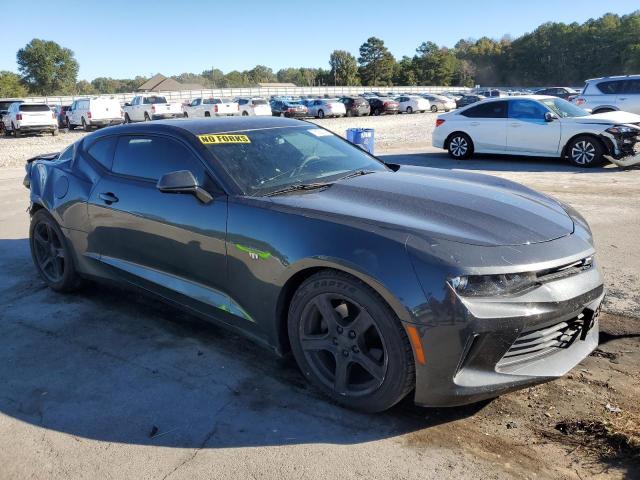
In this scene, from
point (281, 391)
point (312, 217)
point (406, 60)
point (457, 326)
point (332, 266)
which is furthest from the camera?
point (406, 60)

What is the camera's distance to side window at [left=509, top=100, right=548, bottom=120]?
1191 cm

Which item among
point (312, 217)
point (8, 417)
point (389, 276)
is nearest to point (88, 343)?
point (8, 417)

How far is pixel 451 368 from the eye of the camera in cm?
256

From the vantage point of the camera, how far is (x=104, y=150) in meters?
4.50

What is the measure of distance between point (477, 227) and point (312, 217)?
880 mm

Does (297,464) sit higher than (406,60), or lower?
lower

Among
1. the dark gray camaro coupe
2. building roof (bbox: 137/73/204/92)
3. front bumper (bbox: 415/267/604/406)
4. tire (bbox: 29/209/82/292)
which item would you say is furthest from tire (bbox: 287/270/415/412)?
building roof (bbox: 137/73/204/92)

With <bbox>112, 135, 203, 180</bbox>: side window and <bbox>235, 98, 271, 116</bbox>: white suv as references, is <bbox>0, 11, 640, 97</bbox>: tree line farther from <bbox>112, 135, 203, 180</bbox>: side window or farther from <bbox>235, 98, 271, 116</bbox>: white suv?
<bbox>112, 135, 203, 180</bbox>: side window

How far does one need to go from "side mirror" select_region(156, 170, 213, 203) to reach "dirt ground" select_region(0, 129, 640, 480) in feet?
3.55

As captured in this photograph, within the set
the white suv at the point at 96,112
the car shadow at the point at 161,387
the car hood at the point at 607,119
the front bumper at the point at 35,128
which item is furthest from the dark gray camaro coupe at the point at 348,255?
the white suv at the point at 96,112

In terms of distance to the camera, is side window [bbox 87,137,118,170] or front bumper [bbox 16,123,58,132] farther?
front bumper [bbox 16,123,58,132]

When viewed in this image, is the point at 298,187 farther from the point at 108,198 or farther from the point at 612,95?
the point at 612,95

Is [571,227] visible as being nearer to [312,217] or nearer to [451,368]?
[451,368]

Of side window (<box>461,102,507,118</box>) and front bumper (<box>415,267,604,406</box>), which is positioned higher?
side window (<box>461,102,507,118</box>)
